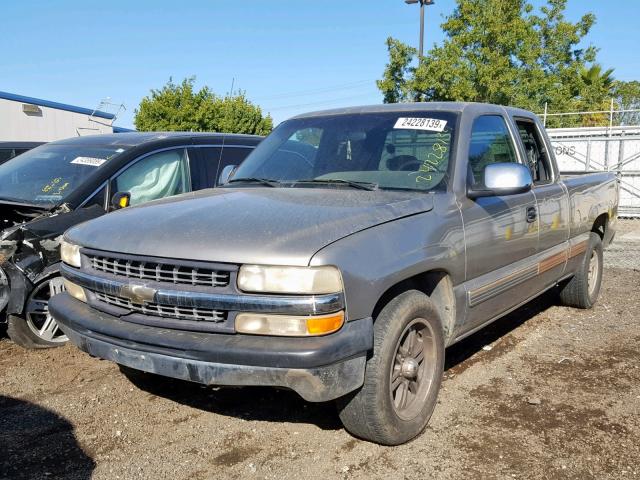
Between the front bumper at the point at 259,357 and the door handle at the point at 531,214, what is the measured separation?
6.80 feet

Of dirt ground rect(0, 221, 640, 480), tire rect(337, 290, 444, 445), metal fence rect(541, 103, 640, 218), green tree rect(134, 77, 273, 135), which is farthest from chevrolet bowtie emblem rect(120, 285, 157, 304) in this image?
green tree rect(134, 77, 273, 135)

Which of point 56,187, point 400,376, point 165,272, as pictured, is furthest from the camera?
point 56,187

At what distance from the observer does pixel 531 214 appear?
14.1ft

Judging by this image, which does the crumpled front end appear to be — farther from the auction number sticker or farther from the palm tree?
the palm tree

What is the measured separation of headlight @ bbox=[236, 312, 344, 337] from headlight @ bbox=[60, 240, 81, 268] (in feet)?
3.90

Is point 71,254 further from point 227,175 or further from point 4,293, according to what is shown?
point 227,175

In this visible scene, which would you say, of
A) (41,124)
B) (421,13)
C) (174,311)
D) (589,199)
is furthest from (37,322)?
(41,124)

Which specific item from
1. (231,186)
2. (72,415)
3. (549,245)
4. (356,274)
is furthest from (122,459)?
(549,245)

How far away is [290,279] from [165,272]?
0.65 meters

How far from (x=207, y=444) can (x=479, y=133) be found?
2641 mm

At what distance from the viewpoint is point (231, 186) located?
13.6 feet

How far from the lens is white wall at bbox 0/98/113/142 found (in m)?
24.5

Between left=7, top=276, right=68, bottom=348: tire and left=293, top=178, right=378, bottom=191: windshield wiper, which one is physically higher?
left=293, top=178, right=378, bottom=191: windshield wiper

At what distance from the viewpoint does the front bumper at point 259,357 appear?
256cm
